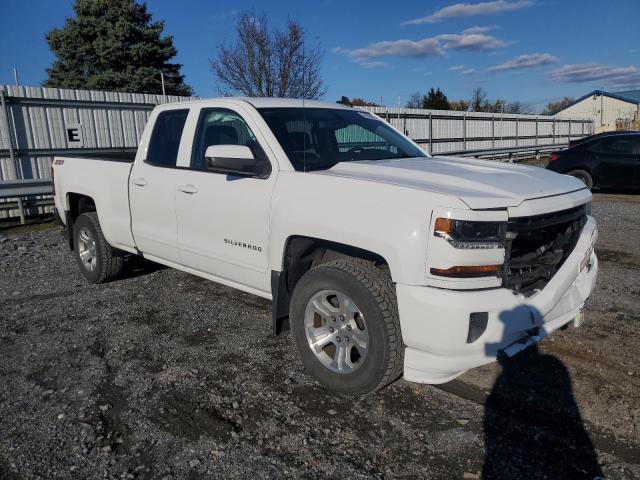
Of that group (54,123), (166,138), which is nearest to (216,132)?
(166,138)

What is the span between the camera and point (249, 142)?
13.4 ft

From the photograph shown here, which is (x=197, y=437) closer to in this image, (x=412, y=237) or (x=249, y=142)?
(x=412, y=237)

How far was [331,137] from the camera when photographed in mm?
4254

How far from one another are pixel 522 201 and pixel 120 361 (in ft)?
10.1

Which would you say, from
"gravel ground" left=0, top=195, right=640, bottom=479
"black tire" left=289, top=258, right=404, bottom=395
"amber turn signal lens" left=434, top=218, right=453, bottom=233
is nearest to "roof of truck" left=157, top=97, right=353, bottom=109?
"black tire" left=289, top=258, right=404, bottom=395

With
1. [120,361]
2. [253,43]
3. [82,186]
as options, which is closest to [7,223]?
[82,186]

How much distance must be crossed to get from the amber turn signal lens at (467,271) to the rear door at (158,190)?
259cm

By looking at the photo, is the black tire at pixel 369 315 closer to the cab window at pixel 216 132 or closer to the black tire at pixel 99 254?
the cab window at pixel 216 132

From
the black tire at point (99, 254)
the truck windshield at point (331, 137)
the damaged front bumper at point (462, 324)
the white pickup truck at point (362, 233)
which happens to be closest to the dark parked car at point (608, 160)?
the truck windshield at point (331, 137)

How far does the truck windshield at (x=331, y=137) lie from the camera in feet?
12.6

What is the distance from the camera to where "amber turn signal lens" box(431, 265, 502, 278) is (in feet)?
8.96

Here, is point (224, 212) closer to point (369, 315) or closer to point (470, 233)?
point (369, 315)

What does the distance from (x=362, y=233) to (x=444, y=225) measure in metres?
0.50

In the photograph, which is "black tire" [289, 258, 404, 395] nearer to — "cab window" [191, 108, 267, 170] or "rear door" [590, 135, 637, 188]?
"cab window" [191, 108, 267, 170]
